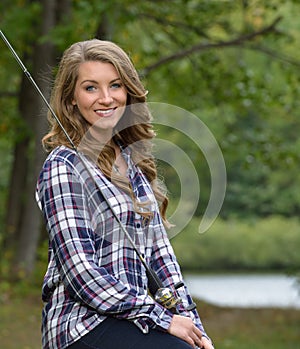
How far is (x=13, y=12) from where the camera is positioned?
12094 millimetres

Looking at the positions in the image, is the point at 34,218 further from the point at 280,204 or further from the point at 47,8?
the point at 280,204

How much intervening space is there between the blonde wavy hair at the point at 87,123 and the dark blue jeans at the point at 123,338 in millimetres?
449

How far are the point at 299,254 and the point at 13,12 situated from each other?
17.2ft

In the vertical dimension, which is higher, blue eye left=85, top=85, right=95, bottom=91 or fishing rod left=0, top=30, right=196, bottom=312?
blue eye left=85, top=85, right=95, bottom=91

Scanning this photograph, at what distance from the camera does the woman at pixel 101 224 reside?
3201mm

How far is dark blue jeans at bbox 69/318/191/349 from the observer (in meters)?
3.18

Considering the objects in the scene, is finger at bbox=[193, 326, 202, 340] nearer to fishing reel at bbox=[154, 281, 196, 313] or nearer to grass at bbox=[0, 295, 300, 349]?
fishing reel at bbox=[154, 281, 196, 313]

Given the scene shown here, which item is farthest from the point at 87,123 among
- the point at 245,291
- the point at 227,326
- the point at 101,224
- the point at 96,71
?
the point at 245,291

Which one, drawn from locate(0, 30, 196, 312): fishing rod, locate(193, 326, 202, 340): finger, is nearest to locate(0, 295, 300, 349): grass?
locate(0, 30, 196, 312): fishing rod

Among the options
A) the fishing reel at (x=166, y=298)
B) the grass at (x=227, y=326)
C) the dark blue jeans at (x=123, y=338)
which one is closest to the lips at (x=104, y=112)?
the fishing reel at (x=166, y=298)

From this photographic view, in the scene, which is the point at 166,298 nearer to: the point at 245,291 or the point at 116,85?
the point at 116,85

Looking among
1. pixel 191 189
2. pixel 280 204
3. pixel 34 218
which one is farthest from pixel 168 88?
pixel 280 204

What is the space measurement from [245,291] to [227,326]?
9.51 meters

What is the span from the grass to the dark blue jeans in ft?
21.9
